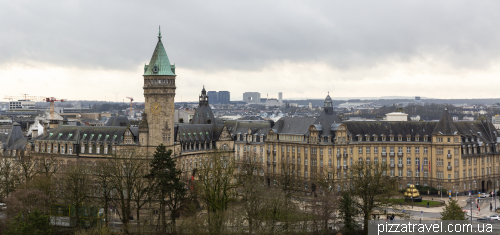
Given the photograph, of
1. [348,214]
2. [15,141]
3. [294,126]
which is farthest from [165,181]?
[15,141]

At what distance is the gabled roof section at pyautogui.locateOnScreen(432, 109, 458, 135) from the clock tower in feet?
218

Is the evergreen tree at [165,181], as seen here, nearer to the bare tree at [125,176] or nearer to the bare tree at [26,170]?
the bare tree at [125,176]

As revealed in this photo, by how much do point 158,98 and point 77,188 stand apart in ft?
97.7

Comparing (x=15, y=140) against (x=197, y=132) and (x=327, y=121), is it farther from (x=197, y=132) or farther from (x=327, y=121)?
(x=327, y=121)

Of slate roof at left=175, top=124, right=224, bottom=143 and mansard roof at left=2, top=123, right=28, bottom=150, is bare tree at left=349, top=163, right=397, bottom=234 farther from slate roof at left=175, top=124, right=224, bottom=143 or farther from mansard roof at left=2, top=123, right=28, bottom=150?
mansard roof at left=2, top=123, right=28, bottom=150

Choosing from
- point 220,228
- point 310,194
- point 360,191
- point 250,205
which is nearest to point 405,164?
point 310,194

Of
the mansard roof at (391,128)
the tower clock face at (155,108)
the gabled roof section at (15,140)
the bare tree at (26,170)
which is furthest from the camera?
the mansard roof at (391,128)

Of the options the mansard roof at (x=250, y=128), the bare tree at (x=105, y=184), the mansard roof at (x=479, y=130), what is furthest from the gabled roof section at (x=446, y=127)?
the bare tree at (x=105, y=184)

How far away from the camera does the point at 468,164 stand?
161 metres

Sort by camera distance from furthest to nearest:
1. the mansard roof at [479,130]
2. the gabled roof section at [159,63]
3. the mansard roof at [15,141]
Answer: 1. the mansard roof at [479,130]
2. the mansard roof at [15,141]
3. the gabled roof section at [159,63]

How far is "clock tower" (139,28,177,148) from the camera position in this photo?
456 ft

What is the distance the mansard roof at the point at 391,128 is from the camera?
545ft

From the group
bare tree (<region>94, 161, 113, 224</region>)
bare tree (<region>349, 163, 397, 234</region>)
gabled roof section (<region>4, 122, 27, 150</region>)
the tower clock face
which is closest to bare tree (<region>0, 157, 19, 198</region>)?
bare tree (<region>94, 161, 113, 224</region>)

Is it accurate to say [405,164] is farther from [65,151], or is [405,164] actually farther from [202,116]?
[65,151]
